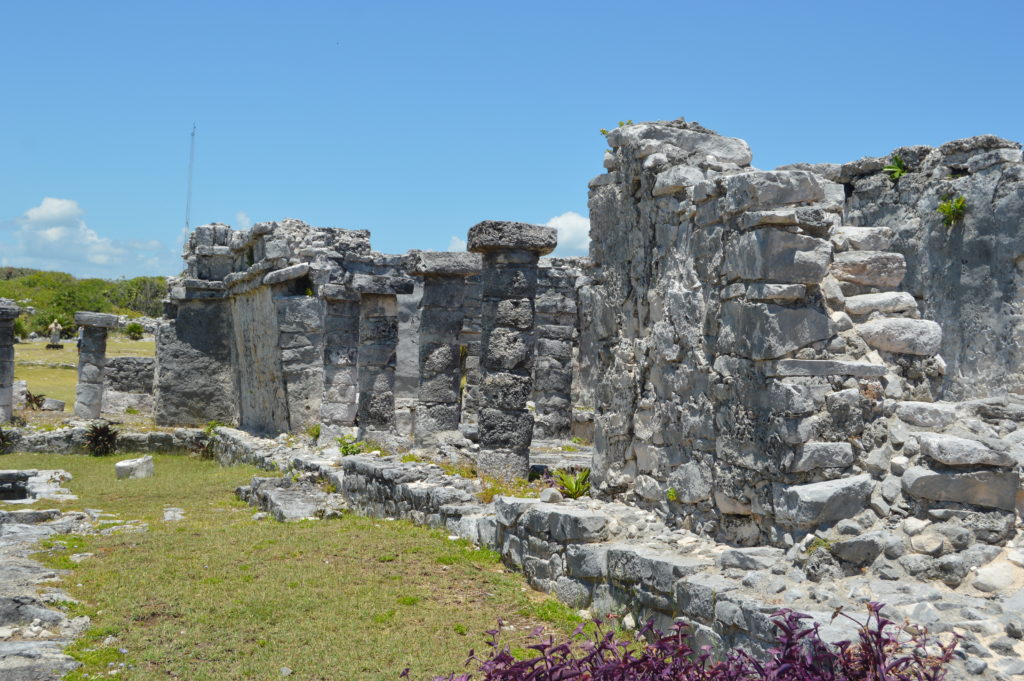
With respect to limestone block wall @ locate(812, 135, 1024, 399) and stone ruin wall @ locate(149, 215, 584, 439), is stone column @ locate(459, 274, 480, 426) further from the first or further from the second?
limestone block wall @ locate(812, 135, 1024, 399)

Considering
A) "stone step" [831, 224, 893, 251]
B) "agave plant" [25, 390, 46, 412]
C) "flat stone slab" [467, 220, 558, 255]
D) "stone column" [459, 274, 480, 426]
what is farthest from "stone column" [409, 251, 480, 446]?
"agave plant" [25, 390, 46, 412]

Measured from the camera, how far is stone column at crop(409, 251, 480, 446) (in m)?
14.0

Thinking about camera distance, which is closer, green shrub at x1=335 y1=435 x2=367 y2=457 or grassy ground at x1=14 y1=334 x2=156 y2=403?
green shrub at x1=335 y1=435 x2=367 y2=457

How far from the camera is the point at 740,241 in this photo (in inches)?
241

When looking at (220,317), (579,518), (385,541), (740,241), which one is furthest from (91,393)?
(740,241)

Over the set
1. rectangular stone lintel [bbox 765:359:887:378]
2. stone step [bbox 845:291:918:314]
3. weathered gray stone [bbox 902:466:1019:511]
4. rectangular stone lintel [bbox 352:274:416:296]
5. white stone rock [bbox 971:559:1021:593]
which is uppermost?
rectangular stone lintel [bbox 352:274:416:296]

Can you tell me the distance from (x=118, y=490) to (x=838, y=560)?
1147 centimetres

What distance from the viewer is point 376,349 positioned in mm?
15406

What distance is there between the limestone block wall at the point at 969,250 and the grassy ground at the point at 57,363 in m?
22.0

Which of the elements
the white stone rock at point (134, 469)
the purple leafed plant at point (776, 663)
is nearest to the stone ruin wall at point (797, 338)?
the purple leafed plant at point (776, 663)

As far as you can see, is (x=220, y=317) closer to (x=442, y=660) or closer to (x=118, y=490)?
(x=118, y=490)

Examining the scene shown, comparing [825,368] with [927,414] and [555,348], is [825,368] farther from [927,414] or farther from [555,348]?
[555,348]

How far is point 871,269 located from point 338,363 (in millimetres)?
11880

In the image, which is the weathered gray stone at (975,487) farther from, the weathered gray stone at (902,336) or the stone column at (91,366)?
the stone column at (91,366)
